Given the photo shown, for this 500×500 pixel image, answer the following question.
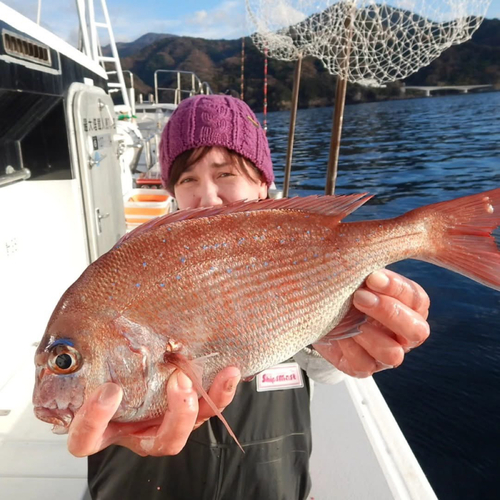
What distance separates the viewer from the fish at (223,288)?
1.24m

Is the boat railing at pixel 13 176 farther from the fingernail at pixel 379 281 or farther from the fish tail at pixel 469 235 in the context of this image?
the fish tail at pixel 469 235

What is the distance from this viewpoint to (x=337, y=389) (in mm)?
2756

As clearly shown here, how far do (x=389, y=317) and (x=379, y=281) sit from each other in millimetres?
137

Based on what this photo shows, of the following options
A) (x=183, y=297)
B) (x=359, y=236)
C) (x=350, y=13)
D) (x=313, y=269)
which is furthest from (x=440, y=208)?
(x=350, y=13)

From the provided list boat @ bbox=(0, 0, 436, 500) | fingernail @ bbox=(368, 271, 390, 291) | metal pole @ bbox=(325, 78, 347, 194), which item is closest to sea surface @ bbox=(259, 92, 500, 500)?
boat @ bbox=(0, 0, 436, 500)

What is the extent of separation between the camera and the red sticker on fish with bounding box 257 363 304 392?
1.98 meters

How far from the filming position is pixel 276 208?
1.55 meters

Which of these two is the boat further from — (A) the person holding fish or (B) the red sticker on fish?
(B) the red sticker on fish

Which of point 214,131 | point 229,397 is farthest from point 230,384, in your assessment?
point 214,131

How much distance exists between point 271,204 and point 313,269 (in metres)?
0.29

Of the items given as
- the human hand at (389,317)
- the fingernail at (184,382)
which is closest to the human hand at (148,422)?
the fingernail at (184,382)

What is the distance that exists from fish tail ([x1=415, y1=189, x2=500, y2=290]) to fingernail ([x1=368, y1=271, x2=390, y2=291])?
21cm

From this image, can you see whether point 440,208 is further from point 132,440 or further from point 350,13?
point 350,13

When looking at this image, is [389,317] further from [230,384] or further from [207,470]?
[207,470]
